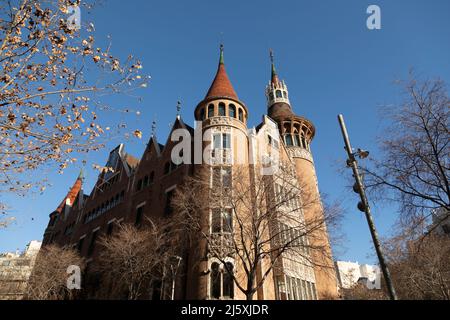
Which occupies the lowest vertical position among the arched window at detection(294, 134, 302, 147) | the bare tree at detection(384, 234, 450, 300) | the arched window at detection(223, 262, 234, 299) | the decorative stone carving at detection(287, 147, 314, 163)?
the arched window at detection(223, 262, 234, 299)

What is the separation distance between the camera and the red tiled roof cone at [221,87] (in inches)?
1059

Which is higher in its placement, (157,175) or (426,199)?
(157,175)

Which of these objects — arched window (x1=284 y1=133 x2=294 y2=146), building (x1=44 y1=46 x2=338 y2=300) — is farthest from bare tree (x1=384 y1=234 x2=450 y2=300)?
arched window (x1=284 y1=133 x2=294 y2=146)

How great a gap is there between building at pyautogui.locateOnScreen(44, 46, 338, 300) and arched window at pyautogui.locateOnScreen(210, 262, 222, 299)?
74 mm

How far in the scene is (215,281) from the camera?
59.5 feet

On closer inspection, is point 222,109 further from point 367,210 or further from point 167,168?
point 367,210

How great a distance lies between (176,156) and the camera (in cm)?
2672

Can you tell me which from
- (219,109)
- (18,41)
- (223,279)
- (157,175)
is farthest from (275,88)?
(18,41)

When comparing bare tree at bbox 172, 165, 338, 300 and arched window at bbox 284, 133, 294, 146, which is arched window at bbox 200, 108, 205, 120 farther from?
arched window at bbox 284, 133, 294, 146

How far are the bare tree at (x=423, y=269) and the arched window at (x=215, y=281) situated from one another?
40.6 ft

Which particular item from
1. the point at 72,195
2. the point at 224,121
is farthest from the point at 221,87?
the point at 72,195

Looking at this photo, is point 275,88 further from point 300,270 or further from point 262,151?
point 300,270

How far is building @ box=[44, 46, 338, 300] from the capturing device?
19.0m

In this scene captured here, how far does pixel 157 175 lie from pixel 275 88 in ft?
72.5
